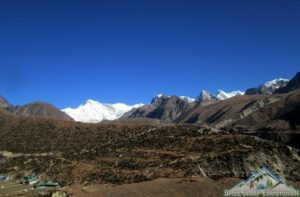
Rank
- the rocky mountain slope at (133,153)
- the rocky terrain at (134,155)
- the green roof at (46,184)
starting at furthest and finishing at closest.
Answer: the rocky mountain slope at (133,153), the green roof at (46,184), the rocky terrain at (134,155)

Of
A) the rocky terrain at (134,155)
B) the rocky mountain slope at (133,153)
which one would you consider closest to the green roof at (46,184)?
the rocky terrain at (134,155)

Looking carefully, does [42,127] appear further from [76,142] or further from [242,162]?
[242,162]

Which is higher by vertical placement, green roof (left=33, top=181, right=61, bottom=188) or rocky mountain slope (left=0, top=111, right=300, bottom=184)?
rocky mountain slope (left=0, top=111, right=300, bottom=184)

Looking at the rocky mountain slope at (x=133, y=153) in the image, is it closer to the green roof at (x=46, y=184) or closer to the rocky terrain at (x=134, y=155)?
the rocky terrain at (x=134, y=155)

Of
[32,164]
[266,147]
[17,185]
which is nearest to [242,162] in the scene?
[266,147]

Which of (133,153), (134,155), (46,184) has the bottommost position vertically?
(46,184)

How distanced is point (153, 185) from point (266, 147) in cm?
2628

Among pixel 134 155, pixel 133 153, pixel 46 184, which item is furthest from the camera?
pixel 133 153

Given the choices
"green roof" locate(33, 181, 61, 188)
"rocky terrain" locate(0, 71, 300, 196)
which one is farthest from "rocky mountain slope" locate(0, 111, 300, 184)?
"green roof" locate(33, 181, 61, 188)

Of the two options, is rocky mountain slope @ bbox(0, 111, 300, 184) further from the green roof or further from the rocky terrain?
the green roof

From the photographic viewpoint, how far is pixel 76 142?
9006cm

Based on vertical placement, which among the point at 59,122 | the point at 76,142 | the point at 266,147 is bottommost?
the point at 266,147

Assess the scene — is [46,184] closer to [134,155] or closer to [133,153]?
[134,155]

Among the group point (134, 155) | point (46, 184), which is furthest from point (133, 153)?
point (46, 184)
